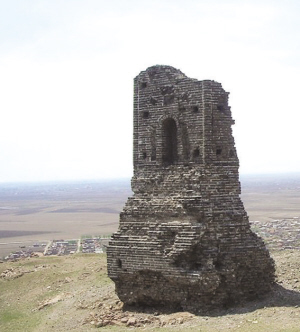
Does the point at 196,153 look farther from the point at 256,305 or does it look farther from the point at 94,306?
the point at 94,306

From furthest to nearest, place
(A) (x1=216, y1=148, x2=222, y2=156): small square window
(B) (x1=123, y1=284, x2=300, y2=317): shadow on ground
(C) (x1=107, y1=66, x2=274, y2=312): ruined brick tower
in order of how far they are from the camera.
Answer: (A) (x1=216, y1=148, x2=222, y2=156): small square window → (C) (x1=107, y1=66, x2=274, y2=312): ruined brick tower → (B) (x1=123, y1=284, x2=300, y2=317): shadow on ground

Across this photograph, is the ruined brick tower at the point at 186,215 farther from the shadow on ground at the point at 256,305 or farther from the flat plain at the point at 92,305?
the flat plain at the point at 92,305

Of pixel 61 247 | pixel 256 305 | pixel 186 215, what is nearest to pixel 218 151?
pixel 186 215

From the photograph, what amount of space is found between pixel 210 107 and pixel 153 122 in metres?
1.81

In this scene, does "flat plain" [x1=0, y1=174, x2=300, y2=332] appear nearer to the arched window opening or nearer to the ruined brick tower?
the ruined brick tower

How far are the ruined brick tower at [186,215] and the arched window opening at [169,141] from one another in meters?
0.03

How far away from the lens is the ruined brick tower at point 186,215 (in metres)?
14.1

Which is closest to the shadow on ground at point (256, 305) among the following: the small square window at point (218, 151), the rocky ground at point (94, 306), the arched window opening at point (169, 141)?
the rocky ground at point (94, 306)

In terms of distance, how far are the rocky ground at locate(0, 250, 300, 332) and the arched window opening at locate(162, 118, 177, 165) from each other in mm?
4362

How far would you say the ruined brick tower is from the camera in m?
14.1

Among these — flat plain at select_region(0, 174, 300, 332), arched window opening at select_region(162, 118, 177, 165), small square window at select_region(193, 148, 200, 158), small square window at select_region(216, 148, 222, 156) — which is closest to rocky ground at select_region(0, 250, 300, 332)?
flat plain at select_region(0, 174, 300, 332)

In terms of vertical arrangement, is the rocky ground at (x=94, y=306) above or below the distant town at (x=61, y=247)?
above

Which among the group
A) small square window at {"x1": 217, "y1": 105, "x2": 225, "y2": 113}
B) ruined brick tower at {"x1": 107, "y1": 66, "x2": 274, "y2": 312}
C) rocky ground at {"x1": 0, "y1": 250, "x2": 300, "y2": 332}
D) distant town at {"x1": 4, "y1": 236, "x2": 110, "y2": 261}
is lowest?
distant town at {"x1": 4, "y1": 236, "x2": 110, "y2": 261}

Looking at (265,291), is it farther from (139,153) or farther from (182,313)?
(139,153)
